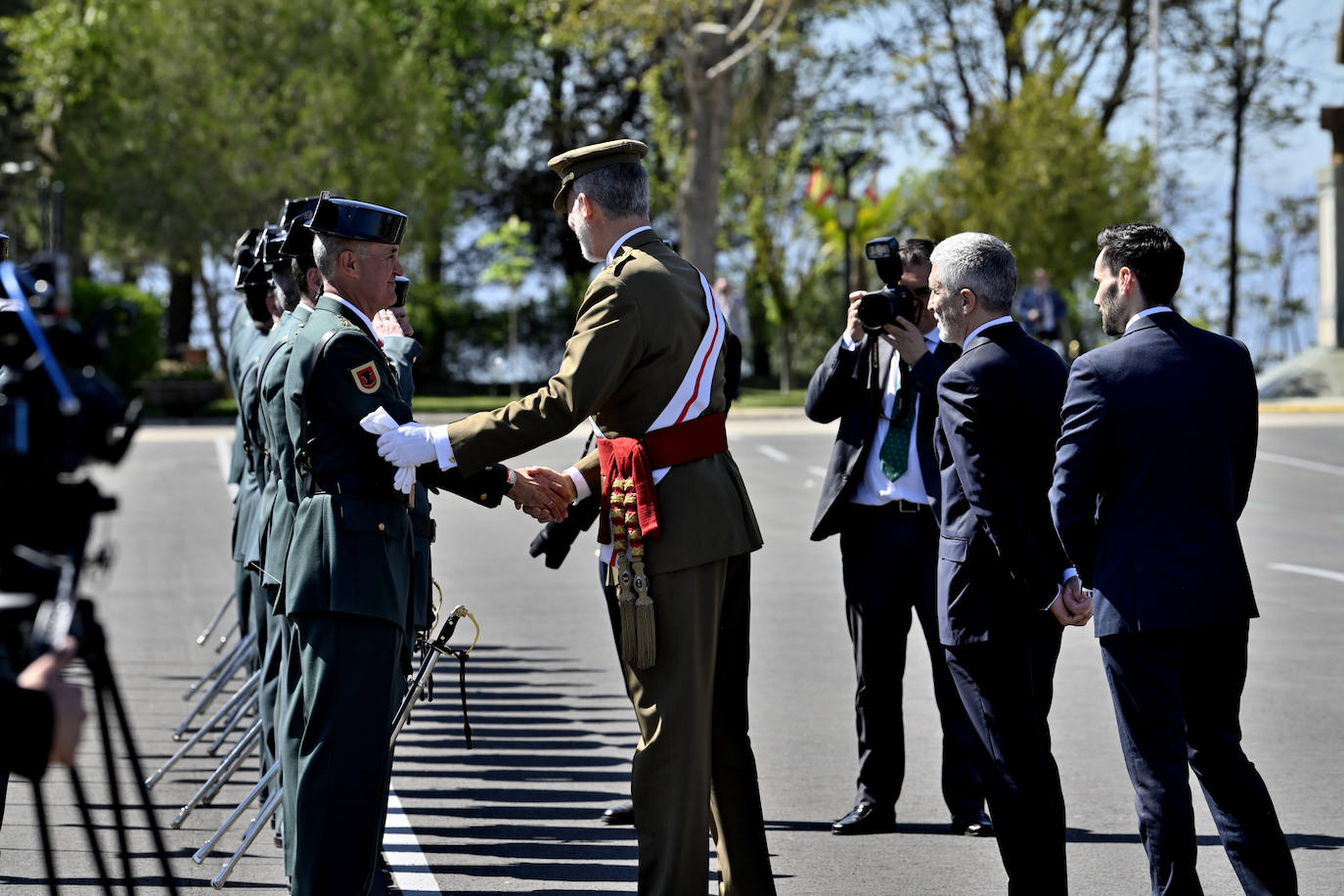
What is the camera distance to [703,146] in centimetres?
3328

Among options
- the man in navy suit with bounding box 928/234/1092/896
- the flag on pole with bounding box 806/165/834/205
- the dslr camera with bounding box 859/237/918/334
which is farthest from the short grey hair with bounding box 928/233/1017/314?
the flag on pole with bounding box 806/165/834/205

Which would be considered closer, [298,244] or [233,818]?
[298,244]

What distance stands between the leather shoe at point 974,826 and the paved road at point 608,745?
101 mm

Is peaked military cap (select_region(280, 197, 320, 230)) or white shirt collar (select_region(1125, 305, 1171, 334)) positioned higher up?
peaked military cap (select_region(280, 197, 320, 230))

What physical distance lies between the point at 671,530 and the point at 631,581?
186 millimetres

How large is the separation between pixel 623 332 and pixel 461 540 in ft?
36.5

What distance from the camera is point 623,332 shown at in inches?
201

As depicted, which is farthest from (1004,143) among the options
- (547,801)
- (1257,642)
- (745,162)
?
(547,801)

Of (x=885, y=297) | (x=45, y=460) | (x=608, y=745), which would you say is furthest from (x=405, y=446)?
(x=608, y=745)

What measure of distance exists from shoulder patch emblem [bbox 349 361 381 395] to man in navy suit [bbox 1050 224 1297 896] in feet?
6.40

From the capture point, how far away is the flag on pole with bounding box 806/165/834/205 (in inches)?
1704

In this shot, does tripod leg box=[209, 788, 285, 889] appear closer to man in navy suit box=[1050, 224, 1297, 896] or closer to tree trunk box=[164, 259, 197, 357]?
man in navy suit box=[1050, 224, 1297, 896]

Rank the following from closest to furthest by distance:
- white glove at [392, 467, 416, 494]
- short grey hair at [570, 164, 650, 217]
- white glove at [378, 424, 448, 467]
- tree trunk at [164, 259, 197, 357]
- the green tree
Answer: white glove at [378, 424, 448, 467] → white glove at [392, 467, 416, 494] → short grey hair at [570, 164, 650, 217] → the green tree → tree trunk at [164, 259, 197, 357]

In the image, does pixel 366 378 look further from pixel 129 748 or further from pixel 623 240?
pixel 129 748
